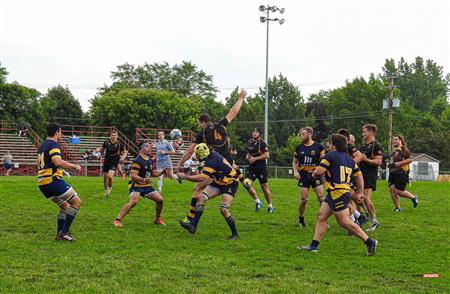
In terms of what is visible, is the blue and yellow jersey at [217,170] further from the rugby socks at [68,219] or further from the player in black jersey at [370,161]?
the player in black jersey at [370,161]

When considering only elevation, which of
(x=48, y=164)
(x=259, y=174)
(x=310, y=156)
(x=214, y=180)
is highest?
(x=310, y=156)

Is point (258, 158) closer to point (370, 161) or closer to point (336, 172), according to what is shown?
point (370, 161)

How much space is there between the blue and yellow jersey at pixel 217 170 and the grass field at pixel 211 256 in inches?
43.0

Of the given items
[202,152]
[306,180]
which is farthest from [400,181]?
[202,152]

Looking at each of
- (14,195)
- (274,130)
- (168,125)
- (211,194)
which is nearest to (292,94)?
(274,130)

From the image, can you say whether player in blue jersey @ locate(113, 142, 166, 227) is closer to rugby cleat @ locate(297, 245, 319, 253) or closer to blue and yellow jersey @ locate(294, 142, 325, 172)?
blue and yellow jersey @ locate(294, 142, 325, 172)

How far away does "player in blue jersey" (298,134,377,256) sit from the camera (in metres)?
9.21

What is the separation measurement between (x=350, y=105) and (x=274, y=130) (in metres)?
12.3

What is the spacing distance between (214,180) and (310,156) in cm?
236

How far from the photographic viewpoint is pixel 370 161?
1248 cm

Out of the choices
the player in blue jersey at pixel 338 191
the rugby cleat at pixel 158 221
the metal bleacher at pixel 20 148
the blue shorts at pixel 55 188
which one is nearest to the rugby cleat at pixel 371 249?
the player in blue jersey at pixel 338 191

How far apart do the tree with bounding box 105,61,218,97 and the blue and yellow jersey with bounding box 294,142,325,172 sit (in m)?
68.2

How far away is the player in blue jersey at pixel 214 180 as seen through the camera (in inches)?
429

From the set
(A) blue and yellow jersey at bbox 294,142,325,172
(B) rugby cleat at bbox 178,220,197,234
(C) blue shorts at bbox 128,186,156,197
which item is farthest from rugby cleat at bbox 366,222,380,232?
(C) blue shorts at bbox 128,186,156,197
